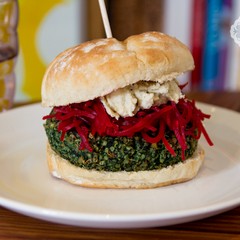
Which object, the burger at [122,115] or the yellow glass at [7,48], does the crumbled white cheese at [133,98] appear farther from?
the yellow glass at [7,48]

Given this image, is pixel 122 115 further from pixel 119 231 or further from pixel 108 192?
pixel 119 231

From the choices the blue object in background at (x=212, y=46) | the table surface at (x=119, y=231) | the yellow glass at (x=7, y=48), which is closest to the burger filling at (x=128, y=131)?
the table surface at (x=119, y=231)

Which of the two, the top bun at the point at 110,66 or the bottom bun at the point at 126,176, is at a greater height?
the top bun at the point at 110,66

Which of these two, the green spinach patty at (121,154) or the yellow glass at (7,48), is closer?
the green spinach patty at (121,154)

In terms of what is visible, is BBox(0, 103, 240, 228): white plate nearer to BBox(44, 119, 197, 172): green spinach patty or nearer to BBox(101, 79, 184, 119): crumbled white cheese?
BBox(44, 119, 197, 172): green spinach patty

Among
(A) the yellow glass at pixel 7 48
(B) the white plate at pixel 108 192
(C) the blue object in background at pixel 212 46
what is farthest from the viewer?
(C) the blue object in background at pixel 212 46

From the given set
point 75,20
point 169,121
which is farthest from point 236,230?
point 75,20
